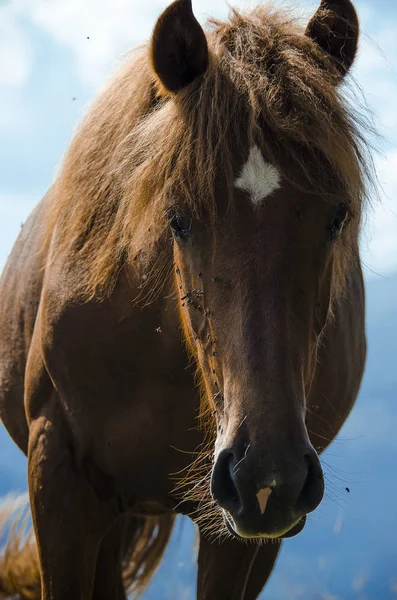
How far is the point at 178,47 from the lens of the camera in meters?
3.25

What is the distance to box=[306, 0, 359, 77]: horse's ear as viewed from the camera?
3455 mm

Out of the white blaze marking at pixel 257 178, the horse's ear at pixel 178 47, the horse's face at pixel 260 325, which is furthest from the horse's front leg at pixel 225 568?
the horse's ear at pixel 178 47

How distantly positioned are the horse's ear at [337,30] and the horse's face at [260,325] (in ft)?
1.75

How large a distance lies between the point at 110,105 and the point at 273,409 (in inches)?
62.9

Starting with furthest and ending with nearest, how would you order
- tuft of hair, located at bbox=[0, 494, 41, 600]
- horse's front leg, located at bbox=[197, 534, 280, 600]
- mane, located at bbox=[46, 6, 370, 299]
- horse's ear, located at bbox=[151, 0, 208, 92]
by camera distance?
tuft of hair, located at bbox=[0, 494, 41, 600], horse's front leg, located at bbox=[197, 534, 280, 600], horse's ear, located at bbox=[151, 0, 208, 92], mane, located at bbox=[46, 6, 370, 299]

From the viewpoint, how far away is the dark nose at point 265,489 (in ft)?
8.64

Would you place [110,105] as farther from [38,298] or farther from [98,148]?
[38,298]

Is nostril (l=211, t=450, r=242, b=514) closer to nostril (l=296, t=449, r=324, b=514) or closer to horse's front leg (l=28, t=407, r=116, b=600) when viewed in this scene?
nostril (l=296, t=449, r=324, b=514)

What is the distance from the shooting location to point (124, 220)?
3.55 meters

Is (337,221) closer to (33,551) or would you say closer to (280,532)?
(280,532)

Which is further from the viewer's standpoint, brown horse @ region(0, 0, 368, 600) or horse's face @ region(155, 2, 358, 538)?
brown horse @ region(0, 0, 368, 600)

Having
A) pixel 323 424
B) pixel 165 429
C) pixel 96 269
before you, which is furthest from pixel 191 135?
pixel 323 424

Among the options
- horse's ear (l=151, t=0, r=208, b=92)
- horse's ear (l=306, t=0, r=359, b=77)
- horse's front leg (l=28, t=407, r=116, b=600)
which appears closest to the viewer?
horse's ear (l=151, t=0, r=208, b=92)

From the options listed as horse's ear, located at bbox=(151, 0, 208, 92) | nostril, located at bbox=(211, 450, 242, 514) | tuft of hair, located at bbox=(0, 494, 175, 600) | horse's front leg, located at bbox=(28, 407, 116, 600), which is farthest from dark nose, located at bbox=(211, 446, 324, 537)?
tuft of hair, located at bbox=(0, 494, 175, 600)
